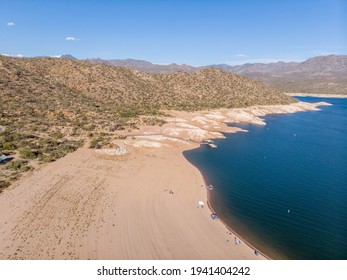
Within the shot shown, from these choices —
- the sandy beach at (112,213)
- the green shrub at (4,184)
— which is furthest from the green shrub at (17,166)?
the green shrub at (4,184)

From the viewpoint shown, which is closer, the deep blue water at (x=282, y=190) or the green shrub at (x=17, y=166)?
the deep blue water at (x=282, y=190)

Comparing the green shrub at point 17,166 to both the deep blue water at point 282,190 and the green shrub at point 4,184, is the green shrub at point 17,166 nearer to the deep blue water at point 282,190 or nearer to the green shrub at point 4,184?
the green shrub at point 4,184

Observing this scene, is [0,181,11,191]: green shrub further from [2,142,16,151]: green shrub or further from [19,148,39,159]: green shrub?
[2,142,16,151]: green shrub

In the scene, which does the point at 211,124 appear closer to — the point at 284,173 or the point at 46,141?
the point at 284,173

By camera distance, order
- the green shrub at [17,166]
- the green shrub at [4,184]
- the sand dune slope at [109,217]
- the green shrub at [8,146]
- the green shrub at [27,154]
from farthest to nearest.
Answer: the green shrub at [8,146] → the green shrub at [27,154] → the green shrub at [17,166] → the green shrub at [4,184] → the sand dune slope at [109,217]

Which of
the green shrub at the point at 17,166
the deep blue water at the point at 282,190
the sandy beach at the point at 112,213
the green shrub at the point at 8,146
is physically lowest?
the deep blue water at the point at 282,190

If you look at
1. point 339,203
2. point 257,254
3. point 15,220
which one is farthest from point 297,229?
point 15,220
